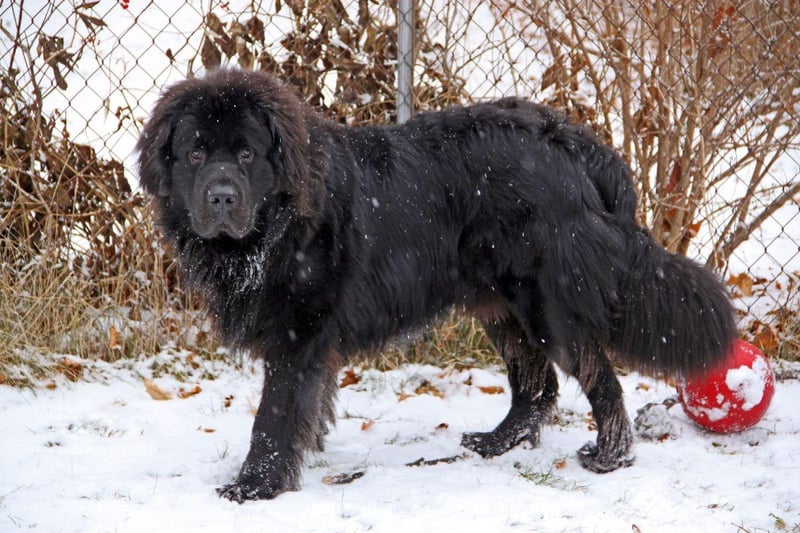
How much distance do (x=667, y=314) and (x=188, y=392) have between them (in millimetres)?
2409

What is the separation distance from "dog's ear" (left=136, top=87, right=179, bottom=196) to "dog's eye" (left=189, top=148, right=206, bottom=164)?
0.36 feet

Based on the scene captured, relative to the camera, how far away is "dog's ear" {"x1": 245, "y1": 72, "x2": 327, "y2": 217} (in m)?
3.20

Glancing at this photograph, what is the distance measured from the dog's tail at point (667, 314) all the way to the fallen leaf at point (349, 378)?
1590 mm

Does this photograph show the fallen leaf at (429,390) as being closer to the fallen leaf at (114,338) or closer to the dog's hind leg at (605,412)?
the dog's hind leg at (605,412)

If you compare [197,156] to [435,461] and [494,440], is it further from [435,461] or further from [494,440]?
[494,440]

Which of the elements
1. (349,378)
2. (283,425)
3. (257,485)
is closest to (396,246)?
(283,425)

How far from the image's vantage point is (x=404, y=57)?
459cm

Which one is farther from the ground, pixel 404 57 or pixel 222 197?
pixel 404 57

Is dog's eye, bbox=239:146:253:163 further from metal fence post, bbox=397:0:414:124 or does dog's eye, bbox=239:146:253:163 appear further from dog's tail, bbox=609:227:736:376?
dog's tail, bbox=609:227:736:376

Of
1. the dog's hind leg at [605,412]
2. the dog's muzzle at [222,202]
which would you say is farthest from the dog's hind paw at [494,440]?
the dog's muzzle at [222,202]

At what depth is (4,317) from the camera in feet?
14.5

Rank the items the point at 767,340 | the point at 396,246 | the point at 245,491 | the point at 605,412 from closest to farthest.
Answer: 1. the point at 245,491
2. the point at 396,246
3. the point at 605,412
4. the point at 767,340

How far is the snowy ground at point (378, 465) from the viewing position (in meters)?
2.85

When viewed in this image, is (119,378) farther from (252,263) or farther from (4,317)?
(252,263)
